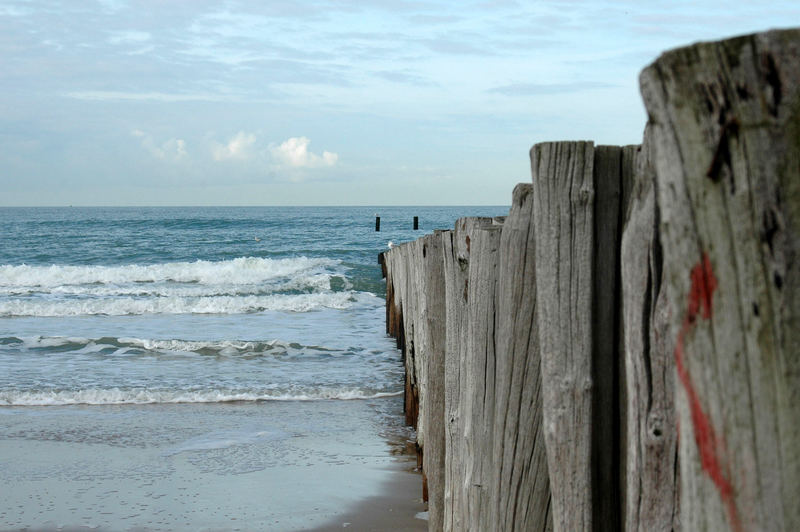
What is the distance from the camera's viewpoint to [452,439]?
10.7ft

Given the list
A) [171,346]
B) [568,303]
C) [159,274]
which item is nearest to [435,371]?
[568,303]

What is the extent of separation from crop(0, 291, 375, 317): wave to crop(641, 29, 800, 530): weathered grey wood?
15.9m

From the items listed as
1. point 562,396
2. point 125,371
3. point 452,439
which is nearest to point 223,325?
point 125,371

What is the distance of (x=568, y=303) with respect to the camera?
185 centimetres

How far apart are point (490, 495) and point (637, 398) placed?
1.06m

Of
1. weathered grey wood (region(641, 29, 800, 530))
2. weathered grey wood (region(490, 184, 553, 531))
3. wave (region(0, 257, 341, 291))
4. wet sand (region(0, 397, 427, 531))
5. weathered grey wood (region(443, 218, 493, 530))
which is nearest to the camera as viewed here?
Answer: weathered grey wood (region(641, 29, 800, 530))

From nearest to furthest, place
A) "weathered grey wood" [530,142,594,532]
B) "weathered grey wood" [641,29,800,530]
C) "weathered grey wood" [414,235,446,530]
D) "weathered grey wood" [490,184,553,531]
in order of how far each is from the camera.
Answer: "weathered grey wood" [641,29,800,530] < "weathered grey wood" [530,142,594,532] < "weathered grey wood" [490,184,553,531] < "weathered grey wood" [414,235,446,530]

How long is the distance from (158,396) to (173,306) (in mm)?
8777

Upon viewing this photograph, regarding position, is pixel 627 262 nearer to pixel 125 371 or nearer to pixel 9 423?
pixel 9 423

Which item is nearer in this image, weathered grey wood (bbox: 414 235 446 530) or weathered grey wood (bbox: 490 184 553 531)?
weathered grey wood (bbox: 490 184 553 531)

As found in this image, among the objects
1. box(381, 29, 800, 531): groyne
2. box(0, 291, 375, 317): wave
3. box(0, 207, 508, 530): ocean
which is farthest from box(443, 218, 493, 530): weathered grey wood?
box(0, 291, 375, 317): wave

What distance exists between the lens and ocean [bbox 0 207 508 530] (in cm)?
506

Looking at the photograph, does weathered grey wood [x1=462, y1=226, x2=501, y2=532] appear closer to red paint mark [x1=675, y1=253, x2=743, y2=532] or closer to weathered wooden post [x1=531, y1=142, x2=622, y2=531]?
weathered wooden post [x1=531, y1=142, x2=622, y2=531]

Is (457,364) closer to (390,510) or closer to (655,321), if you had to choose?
(655,321)
